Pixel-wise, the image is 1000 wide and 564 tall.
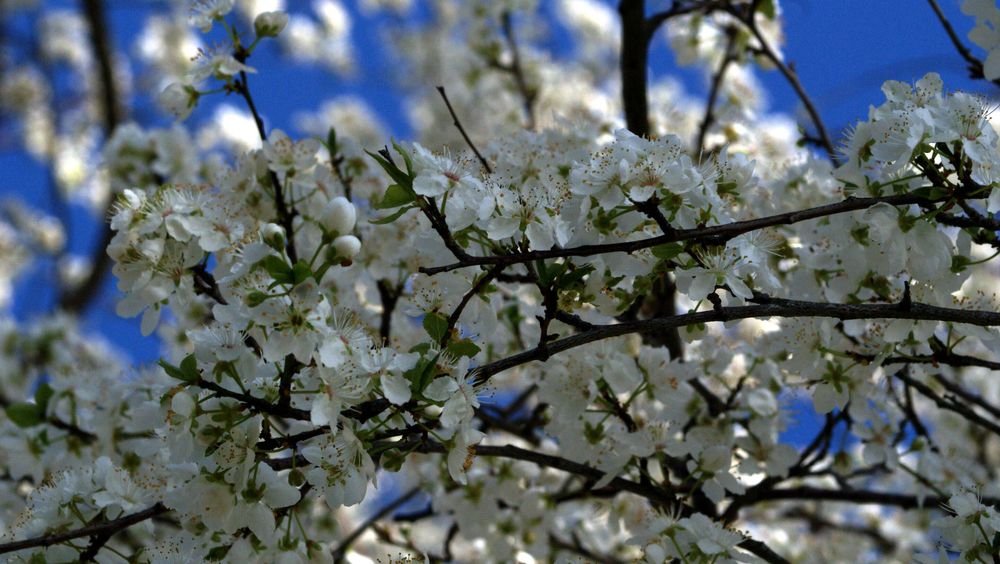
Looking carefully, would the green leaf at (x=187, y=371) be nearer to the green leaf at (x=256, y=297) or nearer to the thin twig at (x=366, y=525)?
the green leaf at (x=256, y=297)

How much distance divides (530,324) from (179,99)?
100 cm

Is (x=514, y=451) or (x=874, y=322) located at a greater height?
(x=874, y=322)

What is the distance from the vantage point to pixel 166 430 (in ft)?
5.21

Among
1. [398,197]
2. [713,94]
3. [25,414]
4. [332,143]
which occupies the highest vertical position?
[713,94]

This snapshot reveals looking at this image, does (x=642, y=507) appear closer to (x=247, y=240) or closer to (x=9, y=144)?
(x=247, y=240)

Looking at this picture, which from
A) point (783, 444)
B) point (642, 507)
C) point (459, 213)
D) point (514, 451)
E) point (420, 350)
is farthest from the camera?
point (642, 507)

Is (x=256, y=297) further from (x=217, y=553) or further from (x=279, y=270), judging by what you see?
(x=217, y=553)

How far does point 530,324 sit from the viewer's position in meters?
2.37

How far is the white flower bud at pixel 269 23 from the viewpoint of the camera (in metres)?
2.26

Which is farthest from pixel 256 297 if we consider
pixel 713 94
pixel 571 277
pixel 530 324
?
pixel 713 94

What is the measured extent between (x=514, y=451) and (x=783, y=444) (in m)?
0.87

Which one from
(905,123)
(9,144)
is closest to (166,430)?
(905,123)

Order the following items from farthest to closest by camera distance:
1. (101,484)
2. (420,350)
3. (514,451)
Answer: (101,484) → (514,451) → (420,350)

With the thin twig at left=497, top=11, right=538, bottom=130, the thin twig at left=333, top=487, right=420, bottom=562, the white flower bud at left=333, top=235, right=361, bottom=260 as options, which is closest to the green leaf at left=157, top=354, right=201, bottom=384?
the white flower bud at left=333, top=235, right=361, bottom=260
